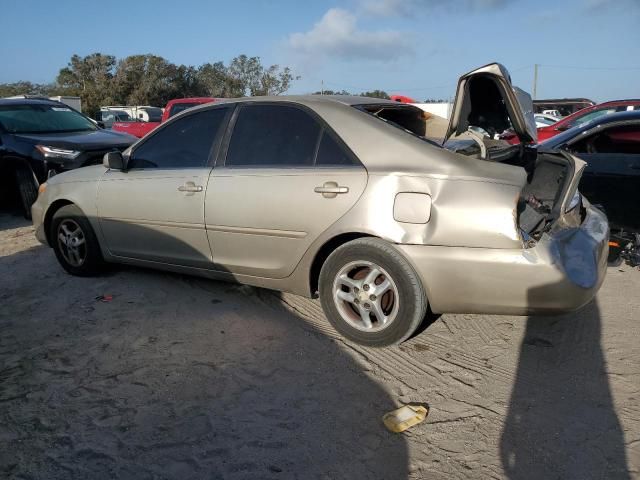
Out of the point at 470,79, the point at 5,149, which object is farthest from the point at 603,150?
the point at 5,149

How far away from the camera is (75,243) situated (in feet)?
15.7

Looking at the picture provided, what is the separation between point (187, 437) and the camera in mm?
2510

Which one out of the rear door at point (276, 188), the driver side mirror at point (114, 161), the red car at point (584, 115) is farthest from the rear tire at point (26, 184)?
the red car at point (584, 115)

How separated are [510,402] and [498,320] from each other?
1.16 meters

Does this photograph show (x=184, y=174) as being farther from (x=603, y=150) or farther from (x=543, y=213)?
(x=603, y=150)

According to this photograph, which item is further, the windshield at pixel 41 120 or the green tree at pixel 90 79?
the green tree at pixel 90 79

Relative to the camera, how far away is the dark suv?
23.1ft

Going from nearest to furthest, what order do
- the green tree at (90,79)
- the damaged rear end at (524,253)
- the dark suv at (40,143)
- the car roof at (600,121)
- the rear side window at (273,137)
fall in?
the damaged rear end at (524,253), the rear side window at (273,137), the car roof at (600,121), the dark suv at (40,143), the green tree at (90,79)

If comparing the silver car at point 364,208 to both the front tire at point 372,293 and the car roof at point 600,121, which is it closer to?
the front tire at point 372,293

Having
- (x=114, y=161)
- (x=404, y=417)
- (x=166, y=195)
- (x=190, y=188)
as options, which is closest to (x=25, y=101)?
(x=114, y=161)

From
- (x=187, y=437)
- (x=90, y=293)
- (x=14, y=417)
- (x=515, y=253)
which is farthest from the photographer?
(x=90, y=293)

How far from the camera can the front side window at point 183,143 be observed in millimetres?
4074

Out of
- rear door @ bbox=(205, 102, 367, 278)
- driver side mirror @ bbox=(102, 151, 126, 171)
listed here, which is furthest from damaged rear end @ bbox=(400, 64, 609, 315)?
driver side mirror @ bbox=(102, 151, 126, 171)

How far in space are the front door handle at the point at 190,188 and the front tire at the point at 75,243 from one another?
1.22m
